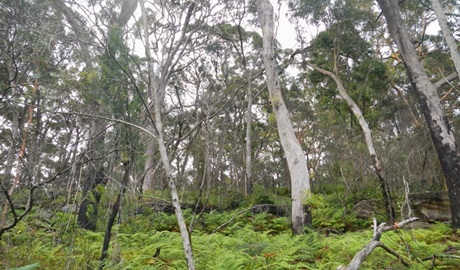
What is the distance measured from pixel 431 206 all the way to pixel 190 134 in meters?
8.82

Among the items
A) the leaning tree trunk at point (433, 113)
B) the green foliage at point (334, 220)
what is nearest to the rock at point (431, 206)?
the green foliage at point (334, 220)

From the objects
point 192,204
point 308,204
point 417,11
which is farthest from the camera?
point 417,11

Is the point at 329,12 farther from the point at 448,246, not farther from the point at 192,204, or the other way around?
the point at 448,246

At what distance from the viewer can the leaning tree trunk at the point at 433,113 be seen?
6699 millimetres

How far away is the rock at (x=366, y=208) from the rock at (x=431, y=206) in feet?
3.51

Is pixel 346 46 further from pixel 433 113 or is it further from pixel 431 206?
pixel 431 206

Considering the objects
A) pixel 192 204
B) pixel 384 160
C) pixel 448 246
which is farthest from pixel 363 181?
pixel 448 246

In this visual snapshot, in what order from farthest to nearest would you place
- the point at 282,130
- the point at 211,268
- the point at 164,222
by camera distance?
1. the point at 164,222
2. the point at 282,130
3. the point at 211,268

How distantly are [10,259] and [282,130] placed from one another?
5359 millimetres

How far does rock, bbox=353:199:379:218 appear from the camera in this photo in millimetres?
9656

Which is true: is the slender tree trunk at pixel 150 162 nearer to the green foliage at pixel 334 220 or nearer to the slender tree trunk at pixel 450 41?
the green foliage at pixel 334 220

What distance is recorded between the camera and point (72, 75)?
9016 millimetres

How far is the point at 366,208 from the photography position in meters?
9.93

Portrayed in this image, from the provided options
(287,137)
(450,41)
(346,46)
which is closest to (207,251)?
(287,137)
